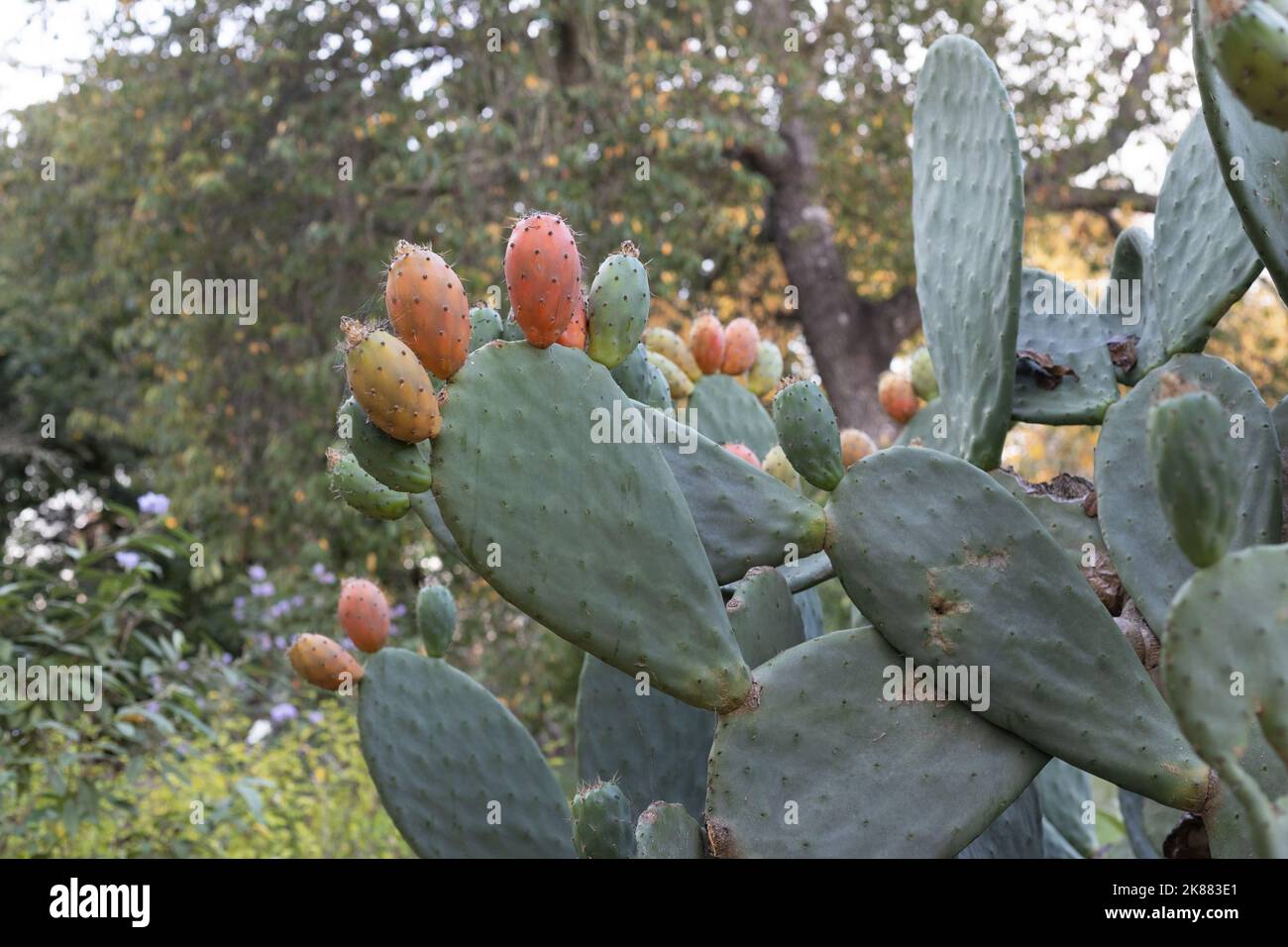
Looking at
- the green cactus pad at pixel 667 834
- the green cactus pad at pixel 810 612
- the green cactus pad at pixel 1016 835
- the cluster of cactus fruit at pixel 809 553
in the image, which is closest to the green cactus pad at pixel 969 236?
the cluster of cactus fruit at pixel 809 553

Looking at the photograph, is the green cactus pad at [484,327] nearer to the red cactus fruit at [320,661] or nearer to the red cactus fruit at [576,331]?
the red cactus fruit at [576,331]

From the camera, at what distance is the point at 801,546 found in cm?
138

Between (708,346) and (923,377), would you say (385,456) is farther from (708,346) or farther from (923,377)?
(923,377)

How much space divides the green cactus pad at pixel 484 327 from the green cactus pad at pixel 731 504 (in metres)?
0.24

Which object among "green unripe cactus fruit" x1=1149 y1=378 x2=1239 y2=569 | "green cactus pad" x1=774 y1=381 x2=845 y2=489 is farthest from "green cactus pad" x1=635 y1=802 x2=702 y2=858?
"green unripe cactus fruit" x1=1149 y1=378 x2=1239 y2=569

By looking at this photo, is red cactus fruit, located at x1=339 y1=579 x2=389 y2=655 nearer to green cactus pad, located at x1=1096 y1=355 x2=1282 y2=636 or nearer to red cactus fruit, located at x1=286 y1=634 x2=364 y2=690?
red cactus fruit, located at x1=286 y1=634 x2=364 y2=690

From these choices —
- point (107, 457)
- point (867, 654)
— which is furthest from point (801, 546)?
point (107, 457)

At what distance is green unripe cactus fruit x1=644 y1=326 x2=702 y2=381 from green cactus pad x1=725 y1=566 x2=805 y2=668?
65 cm

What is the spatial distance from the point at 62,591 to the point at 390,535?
2.98 m

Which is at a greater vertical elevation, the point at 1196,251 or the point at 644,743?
the point at 1196,251

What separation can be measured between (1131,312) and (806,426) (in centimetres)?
74

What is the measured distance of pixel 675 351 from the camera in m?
2.05

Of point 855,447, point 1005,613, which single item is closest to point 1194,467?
point 1005,613

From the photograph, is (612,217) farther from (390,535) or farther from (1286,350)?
(1286,350)
